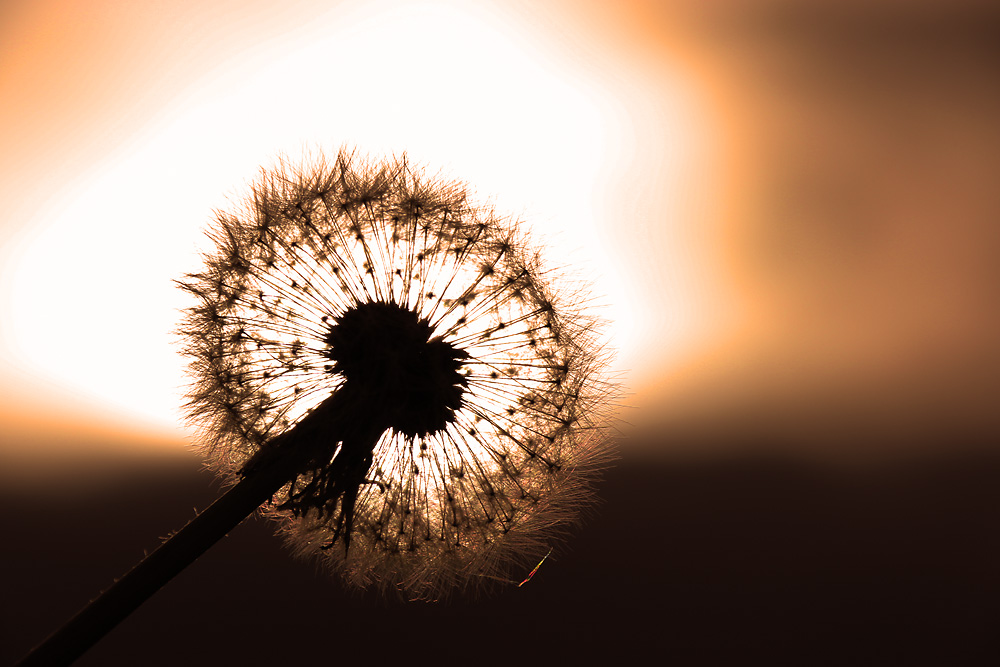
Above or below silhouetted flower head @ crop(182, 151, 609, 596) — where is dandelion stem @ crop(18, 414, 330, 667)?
below

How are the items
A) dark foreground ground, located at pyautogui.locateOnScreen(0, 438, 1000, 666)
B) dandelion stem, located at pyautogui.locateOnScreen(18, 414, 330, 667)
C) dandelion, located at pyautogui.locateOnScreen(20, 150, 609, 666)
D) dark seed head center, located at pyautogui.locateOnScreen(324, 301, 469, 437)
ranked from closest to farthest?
1. dandelion stem, located at pyautogui.locateOnScreen(18, 414, 330, 667)
2. dark seed head center, located at pyautogui.locateOnScreen(324, 301, 469, 437)
3. dandelion, located at pyautogui.locateOnScreen(20, 150, 609, 666)
4. dark foreground ground, located at pyautogui.locateOnScreen(0, 438, 1000, 666)

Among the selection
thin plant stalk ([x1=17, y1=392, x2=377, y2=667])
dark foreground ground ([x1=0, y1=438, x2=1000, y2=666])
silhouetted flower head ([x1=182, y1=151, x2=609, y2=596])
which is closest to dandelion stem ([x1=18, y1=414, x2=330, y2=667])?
thin plant stalk ([x1=17, y1=392, x2=377, y2=667])

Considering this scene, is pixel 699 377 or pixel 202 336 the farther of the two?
pixel 699 377

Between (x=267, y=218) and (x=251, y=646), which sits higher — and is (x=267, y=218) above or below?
above

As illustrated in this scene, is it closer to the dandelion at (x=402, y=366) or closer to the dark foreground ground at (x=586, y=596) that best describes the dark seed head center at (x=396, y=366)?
the dandelion at (x=402, y=366)

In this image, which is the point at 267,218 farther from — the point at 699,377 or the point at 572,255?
the point at 699,377

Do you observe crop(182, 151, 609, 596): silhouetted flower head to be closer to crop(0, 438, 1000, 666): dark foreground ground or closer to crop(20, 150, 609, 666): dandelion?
crop(20, 150, 609, 666): dandelion

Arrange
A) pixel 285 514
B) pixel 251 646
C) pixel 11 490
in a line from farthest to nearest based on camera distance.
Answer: pixel 251 646 → pixel 11 490 → pixel 285 514

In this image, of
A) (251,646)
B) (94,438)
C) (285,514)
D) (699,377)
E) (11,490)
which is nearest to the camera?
(285,514)

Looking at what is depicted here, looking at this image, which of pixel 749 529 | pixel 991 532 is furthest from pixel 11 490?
pixel 991 532
